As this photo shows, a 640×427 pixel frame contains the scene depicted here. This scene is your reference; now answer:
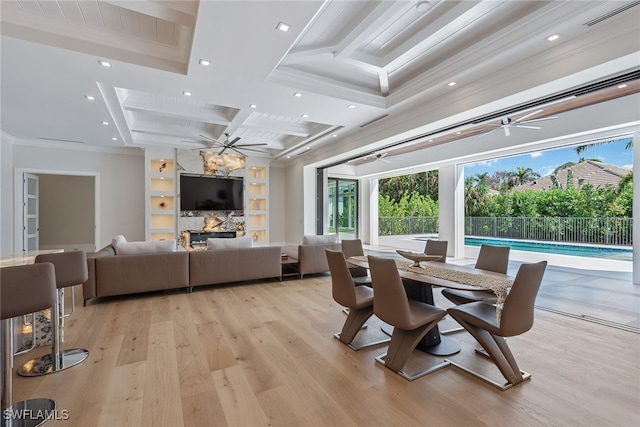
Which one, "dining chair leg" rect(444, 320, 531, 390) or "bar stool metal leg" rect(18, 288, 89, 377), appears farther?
"bar stool metal leg" rect(18, 288, 89, 377)

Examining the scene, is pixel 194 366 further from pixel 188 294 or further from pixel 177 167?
pixel 177 167

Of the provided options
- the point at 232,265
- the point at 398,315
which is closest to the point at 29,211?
the point at 232,265

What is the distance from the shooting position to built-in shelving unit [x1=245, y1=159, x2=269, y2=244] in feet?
30.9

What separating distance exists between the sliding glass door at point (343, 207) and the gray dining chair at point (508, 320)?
8253 millimetres

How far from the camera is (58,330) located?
2514 mm

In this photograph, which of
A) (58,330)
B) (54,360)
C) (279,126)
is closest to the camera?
(54,360)

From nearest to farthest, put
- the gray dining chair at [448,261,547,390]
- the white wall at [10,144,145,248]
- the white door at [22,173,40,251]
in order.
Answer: the gray dining chair at [448,261,547,390]
the white door at [22,173,40,251]
the white wall at [10,144,145,248]

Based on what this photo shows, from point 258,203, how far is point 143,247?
17.4 ft

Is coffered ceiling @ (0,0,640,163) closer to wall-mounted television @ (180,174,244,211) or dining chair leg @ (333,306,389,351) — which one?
dining chair leg @ (333,306,389,351)

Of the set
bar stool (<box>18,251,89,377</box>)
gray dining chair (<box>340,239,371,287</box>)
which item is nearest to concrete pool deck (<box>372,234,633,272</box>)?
gray dining chair (<box>340,239,371,287</box>)

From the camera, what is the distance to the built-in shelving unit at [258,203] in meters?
9.41

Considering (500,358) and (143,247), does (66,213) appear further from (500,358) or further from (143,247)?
(500,358)

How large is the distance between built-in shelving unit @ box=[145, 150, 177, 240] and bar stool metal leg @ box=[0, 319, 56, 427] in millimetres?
6489

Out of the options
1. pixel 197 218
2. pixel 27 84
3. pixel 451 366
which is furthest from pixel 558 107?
pixel 197 218
